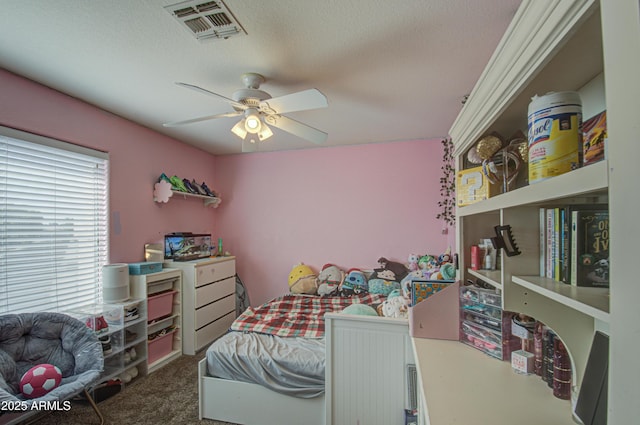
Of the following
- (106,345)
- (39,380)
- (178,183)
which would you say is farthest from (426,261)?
(39,380)

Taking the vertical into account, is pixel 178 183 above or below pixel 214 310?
above

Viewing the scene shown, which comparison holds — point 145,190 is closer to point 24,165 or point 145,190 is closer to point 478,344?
point 24,165

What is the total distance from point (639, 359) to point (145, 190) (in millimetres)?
3415

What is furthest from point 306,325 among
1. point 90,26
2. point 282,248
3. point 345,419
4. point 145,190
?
point 90,26

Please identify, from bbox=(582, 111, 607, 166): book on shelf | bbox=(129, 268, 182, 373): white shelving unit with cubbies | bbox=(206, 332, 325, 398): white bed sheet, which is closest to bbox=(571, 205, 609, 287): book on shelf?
bbox=(582, 111, 607, 166): book on shelf

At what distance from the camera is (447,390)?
3.12 ft

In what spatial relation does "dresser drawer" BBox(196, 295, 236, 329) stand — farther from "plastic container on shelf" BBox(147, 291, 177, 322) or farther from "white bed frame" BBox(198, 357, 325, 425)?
"white bed frame" BBox(198, 357, 325, 425)

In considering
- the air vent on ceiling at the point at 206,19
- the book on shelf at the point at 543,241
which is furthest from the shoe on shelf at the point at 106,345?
the book on shelf at the point at 543,241

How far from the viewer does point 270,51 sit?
1.68m

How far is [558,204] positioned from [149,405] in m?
2.75

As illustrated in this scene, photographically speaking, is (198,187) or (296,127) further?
(198,187)

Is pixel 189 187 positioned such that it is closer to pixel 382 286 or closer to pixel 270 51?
pixel 270 51

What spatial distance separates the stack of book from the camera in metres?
0.69

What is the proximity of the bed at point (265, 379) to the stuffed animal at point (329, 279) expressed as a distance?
110cm
